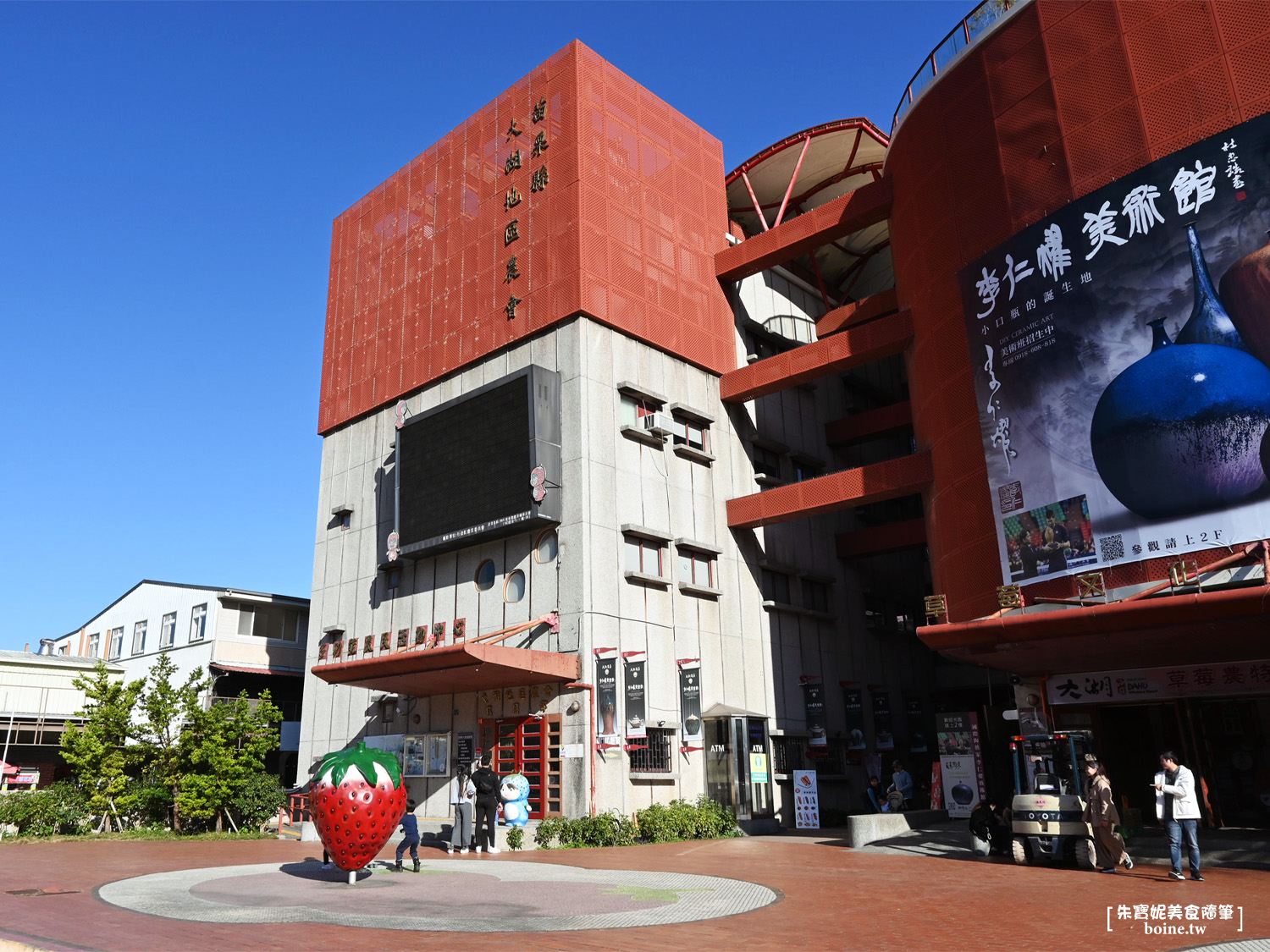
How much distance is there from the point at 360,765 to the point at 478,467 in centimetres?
1514

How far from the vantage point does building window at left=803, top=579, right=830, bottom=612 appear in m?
34.6

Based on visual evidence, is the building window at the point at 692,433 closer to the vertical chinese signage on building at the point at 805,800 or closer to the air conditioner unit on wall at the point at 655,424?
the air conditioner unit on wall at the point at 655,424

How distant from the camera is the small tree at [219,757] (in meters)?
28.4

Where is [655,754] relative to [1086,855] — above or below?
above

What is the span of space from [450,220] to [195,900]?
26.2 meters

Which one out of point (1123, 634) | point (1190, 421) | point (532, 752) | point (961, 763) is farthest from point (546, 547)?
point (1190, 421)

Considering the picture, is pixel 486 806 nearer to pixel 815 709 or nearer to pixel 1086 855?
pixel 1086 855

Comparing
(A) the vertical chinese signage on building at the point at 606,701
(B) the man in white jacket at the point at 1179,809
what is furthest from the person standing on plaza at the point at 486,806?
(B) the man in white jacket at the point at 1179,809

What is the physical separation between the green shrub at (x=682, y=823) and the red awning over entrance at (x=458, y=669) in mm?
4011

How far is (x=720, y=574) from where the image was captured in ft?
101

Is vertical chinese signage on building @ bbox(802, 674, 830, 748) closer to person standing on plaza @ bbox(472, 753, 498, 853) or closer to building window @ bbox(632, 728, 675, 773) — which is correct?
building window @ bbox(632, 728, 675, 773)

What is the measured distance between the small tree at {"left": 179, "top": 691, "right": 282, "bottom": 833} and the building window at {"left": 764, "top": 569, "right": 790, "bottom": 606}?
1671 cm

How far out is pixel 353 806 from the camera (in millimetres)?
14227

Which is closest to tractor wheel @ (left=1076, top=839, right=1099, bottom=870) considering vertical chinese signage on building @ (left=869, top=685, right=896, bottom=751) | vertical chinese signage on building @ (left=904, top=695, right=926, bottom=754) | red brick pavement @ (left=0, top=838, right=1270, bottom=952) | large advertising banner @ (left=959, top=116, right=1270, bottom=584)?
Result: red brick pavement @ (left=0, top=838, right=1270, bottom=952)
